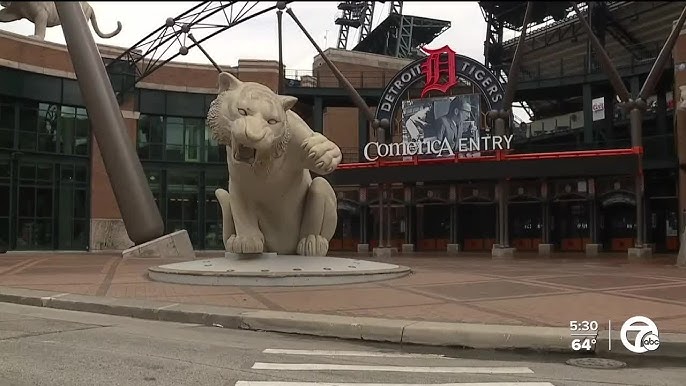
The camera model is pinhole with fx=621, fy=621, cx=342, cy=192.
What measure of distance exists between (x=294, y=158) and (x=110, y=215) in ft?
74.0

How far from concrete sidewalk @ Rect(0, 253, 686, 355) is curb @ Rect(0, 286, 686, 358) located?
0.01 metres

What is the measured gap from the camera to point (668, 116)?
32.4 meters

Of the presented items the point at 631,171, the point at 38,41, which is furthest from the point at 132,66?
the point at 631,171

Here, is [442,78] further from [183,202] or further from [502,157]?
[183,202]

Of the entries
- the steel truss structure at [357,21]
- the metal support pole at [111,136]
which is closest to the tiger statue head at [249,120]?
the metal support pole at [111,136]

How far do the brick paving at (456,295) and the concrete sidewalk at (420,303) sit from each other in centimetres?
2

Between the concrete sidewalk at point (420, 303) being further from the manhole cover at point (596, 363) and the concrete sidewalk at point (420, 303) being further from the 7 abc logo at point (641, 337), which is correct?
the manhole cover at point (596, 363)

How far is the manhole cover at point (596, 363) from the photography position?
6383mm

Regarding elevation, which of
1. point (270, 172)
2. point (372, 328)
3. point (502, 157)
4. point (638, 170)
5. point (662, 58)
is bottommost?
point (372, 328)

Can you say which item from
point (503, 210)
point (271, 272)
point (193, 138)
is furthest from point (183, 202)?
point (271, 272)

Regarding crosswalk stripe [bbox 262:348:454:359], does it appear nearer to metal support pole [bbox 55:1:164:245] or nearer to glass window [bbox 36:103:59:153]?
metal support pole [bbox 55:1:164:245]

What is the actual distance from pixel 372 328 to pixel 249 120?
4038mm

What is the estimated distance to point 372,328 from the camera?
780cm

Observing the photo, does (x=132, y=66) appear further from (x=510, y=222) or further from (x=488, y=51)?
(x=488, y=51)
